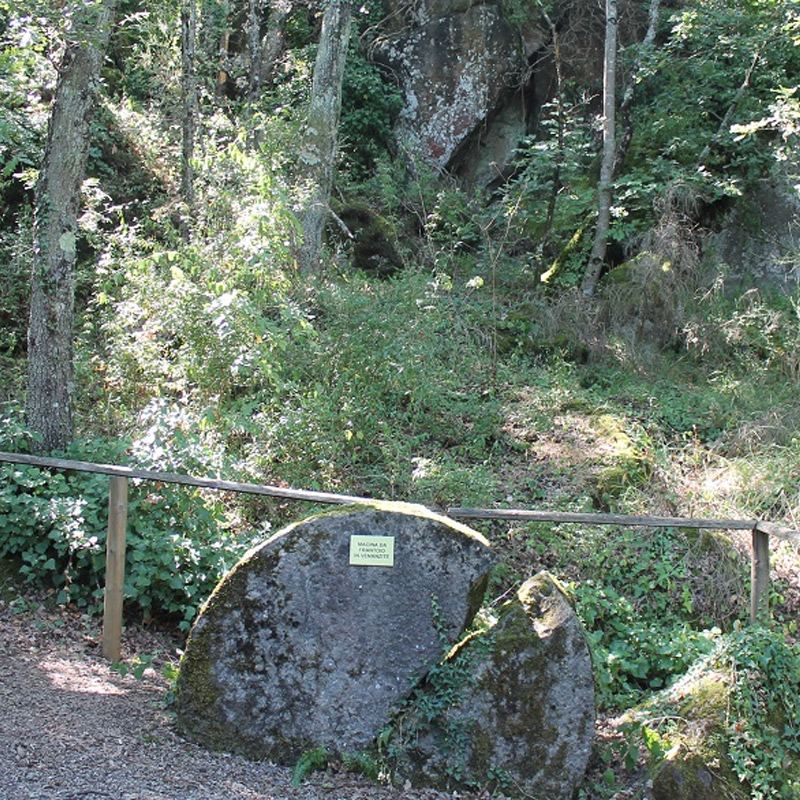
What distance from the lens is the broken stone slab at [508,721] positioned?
4.77 m

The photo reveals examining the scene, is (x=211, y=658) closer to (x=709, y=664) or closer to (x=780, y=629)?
(x=709, y=664)

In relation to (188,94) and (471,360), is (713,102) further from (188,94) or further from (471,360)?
(188,94)

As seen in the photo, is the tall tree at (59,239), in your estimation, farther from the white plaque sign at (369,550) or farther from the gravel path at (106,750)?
the white plaque sign at (369,550)

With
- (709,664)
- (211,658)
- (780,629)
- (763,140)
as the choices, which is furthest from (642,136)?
(211,658)

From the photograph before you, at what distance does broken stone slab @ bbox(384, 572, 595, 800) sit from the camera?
4773mm

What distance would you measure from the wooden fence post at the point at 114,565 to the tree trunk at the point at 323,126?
21.2 ft

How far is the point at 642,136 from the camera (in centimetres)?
1460

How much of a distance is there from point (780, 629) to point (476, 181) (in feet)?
44.1

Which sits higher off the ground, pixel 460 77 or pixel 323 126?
pixel 460 77

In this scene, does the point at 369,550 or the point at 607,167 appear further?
the point at 607,167

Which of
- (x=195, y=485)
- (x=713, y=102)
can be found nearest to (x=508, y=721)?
(x=195, y=485)

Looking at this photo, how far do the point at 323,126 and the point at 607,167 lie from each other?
4.36 metres

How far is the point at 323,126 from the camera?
1297cm

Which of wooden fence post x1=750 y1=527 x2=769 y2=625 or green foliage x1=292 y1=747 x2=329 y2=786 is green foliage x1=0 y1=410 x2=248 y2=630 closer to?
green foliage x1=292 y1=747 x2=329 y2=786
